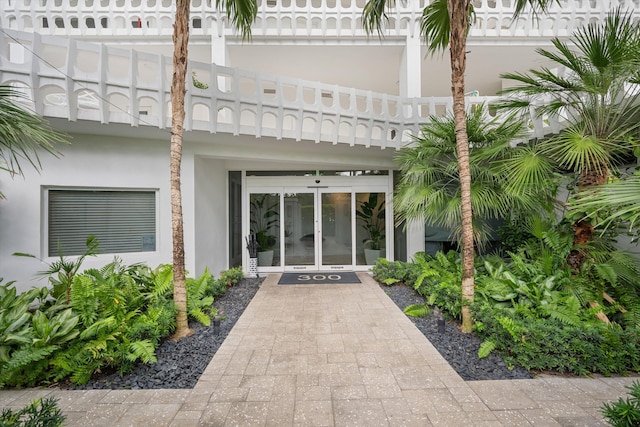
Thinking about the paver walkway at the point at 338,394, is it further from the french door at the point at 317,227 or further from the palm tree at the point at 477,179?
the french door at the point at 317,227

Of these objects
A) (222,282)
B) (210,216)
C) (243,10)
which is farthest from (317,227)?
(243,10)

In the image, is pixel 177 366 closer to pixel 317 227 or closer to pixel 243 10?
pixel 243 10

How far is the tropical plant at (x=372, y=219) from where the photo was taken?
7.89 meters

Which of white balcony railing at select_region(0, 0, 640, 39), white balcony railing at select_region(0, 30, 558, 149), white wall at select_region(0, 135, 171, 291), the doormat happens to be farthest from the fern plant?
white balcony railing at select_region(0, 0, 640, 39)

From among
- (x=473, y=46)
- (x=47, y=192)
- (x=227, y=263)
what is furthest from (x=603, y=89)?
(x=47, y=192)

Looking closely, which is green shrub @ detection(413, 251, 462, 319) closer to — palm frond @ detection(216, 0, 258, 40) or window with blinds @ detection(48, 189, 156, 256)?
palm frond @ detection(216, 0, 258, 40)

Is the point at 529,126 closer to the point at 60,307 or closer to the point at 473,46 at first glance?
the point at 473,46

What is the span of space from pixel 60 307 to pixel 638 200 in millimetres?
5133

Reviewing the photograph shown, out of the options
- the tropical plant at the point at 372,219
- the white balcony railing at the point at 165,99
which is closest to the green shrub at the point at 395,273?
the tropical plant at the point at 372,219

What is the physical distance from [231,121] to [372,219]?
4.23m

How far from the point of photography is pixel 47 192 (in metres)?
5.13

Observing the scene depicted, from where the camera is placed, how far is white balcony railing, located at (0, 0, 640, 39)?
6.83 meters

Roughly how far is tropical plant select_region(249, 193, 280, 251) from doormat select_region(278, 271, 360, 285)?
989mm

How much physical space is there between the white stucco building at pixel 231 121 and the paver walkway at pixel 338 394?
332cm
